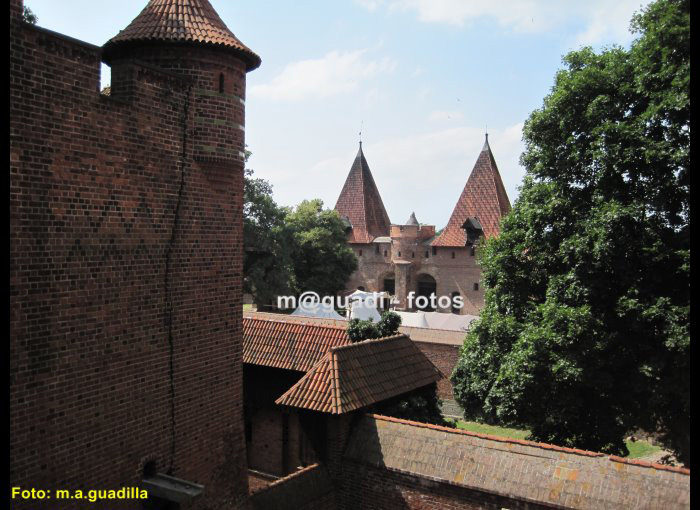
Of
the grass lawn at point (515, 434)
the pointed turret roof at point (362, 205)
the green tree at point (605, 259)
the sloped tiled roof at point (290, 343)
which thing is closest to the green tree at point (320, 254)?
the pointed turret roof at point (362, 205)

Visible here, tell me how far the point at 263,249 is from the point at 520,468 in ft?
89.6

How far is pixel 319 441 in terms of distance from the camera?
37.7 feet

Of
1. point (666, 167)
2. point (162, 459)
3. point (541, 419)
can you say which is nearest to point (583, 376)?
point (541, 419)

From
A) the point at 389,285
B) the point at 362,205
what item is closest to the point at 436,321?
the point at 389,285

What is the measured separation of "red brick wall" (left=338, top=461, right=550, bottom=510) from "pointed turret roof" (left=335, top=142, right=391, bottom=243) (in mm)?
40409

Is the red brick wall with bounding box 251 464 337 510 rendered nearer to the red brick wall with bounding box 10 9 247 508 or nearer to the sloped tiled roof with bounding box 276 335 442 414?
the red brick wall with bounding box 10 9 247 508

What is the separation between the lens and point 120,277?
7285 millimetres

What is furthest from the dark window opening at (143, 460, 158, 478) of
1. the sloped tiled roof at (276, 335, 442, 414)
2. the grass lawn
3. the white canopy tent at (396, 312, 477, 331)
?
the white canopy tent at (396, 312, 477, 331)

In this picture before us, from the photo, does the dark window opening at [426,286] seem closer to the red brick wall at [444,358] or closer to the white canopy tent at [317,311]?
the white canopy tent at [317,311]

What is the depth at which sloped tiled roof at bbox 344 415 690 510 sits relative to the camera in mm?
8617

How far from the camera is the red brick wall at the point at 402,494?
9539 mm

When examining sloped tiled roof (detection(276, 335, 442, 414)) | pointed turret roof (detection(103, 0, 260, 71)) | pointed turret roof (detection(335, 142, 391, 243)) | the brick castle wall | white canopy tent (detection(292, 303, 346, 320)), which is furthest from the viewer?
pointed turret roof (detection(335, 142, 391, 243))

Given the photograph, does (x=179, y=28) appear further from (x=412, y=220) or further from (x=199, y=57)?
(x=412, y=220)

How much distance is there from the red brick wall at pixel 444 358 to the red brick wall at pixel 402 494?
1395 cm
